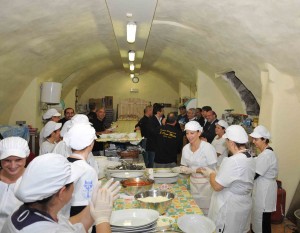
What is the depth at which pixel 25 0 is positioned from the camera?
4180 millimetres

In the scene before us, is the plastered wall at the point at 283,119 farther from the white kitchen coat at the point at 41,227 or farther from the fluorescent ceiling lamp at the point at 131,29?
the white kitchen coat at the point at 41,227

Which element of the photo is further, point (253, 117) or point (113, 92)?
point (113, 92)

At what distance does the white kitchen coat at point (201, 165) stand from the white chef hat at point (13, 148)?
2.42 metres

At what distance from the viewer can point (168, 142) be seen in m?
6.97

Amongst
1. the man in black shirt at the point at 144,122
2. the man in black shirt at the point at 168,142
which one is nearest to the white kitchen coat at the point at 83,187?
the man in black shirt at the point at 168,142

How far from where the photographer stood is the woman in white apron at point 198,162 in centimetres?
450

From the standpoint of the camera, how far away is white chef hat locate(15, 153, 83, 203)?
1.67m

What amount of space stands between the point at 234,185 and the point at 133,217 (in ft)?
5.12

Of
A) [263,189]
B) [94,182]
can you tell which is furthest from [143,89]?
[94,182]

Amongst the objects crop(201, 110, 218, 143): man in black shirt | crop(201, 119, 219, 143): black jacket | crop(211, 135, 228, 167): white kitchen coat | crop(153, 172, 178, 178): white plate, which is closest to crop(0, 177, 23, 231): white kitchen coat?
crop(153, 172, 178, 178): white plate

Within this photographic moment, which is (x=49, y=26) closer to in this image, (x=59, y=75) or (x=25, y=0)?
(x=25, y=0)

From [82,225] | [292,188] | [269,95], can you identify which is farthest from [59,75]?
[82,225]

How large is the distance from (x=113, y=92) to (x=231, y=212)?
1422 cm

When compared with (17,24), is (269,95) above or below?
below
